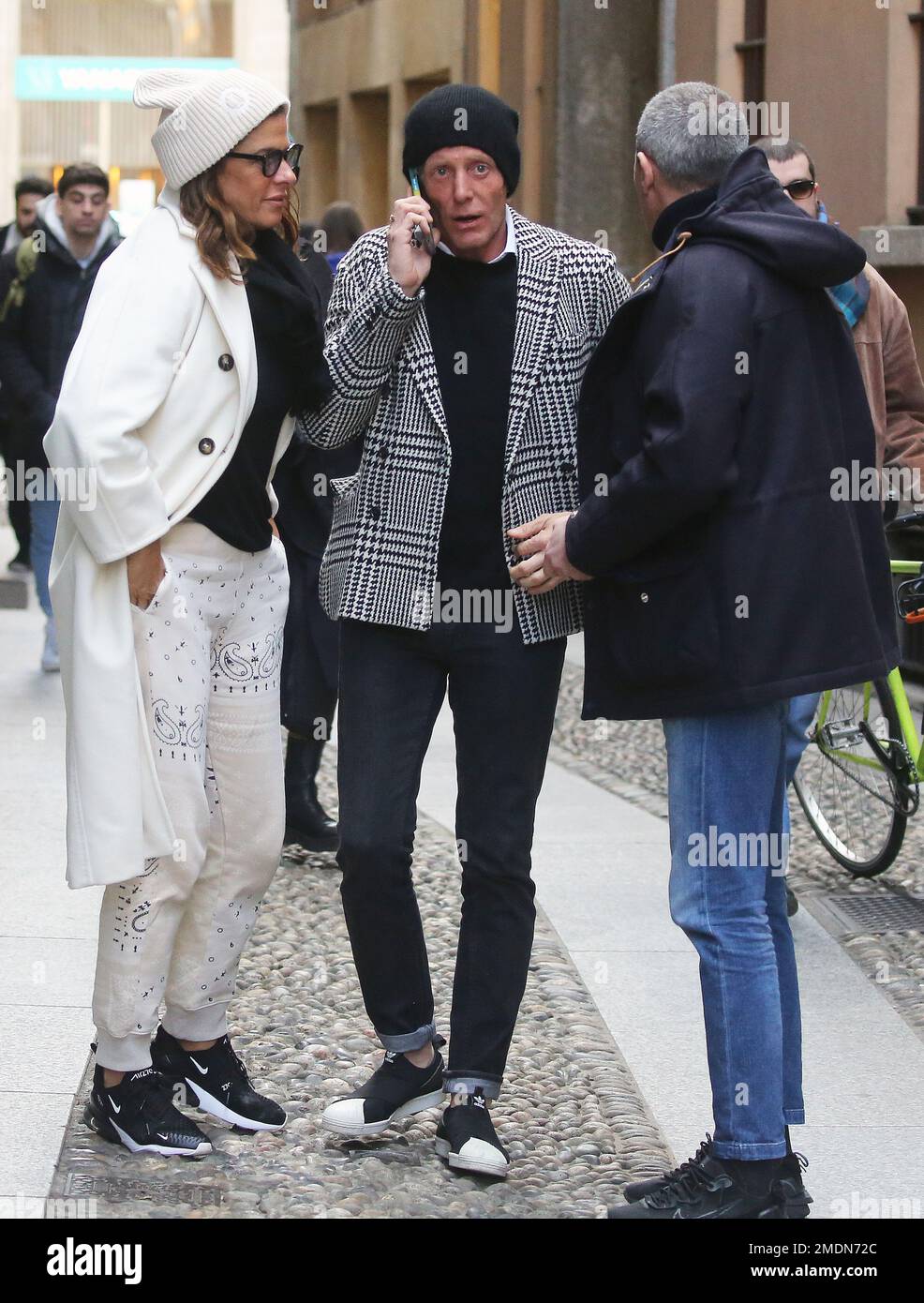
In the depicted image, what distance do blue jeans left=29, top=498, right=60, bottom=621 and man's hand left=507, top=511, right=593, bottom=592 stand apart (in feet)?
19.0

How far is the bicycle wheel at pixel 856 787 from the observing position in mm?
6074

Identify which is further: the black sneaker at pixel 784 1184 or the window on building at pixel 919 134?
the window on building at pixel 919 134

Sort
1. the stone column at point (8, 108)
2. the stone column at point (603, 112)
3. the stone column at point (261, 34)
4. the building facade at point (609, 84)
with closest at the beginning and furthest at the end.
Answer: the building facade at point (609, 84) < the stone column at point (603, 112) < the stone column at point (261, 34) < the stone column at point (8, 108)

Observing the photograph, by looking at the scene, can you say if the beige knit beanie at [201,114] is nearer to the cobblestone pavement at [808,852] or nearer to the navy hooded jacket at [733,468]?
the navy hooded jacket at [733,468]

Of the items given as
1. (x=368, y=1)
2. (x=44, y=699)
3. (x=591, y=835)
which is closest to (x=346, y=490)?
(x=591, y=835)

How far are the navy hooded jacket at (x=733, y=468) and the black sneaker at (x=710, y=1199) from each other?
803 mm

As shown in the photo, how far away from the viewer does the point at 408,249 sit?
3.63 metres

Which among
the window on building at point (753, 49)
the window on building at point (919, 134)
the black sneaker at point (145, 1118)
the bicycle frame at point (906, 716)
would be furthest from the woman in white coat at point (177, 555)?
the window on building at point (753, 49)

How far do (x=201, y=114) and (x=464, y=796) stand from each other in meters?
1.34

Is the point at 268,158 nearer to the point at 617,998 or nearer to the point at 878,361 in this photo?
the point at 878,361

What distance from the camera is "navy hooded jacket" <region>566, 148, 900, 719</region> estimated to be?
3.31m

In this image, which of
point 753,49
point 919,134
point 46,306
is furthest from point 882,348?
point 753,49

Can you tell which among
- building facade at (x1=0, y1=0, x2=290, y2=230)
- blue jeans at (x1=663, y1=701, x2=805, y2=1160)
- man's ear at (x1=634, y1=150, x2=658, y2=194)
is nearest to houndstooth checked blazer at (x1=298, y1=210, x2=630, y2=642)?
man's ear at (x1=634, y1=150, x2=658, y2=194)
